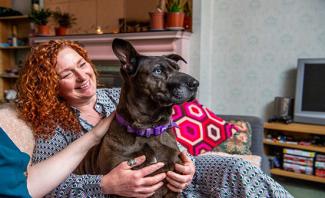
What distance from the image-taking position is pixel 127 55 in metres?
1.05

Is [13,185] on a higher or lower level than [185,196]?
higher

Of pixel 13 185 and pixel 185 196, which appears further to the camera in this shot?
pixel 185 196

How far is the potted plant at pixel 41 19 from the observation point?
4.22 meters

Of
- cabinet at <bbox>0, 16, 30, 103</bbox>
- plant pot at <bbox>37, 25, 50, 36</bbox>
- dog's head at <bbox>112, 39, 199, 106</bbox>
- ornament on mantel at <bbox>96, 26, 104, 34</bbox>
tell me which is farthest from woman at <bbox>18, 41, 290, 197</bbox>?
cabinet at <bbox>0, 16, 30, 103</bbox>

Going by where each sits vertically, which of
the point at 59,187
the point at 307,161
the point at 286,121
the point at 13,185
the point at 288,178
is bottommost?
the point at 288,178

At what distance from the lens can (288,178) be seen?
10.4ft

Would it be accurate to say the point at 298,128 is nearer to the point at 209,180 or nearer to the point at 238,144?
the point at 238,144

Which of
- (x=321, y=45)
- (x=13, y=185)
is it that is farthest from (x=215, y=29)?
(x=13, y=185)

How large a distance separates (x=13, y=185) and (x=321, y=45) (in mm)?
3018

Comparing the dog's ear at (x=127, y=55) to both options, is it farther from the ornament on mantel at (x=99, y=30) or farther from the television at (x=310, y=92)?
the ornament on mantel at (x=99, y=30)

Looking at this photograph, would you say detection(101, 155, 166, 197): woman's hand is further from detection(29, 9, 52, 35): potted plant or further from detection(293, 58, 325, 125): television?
detection(29, 9, 52, 35): potted plant

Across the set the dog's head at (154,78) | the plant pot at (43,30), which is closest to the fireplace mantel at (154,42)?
the plant pot at (43,30)

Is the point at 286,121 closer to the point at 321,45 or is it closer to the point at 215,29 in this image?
the point at 321,45

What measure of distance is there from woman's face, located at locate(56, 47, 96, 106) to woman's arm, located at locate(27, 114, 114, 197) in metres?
0.27
